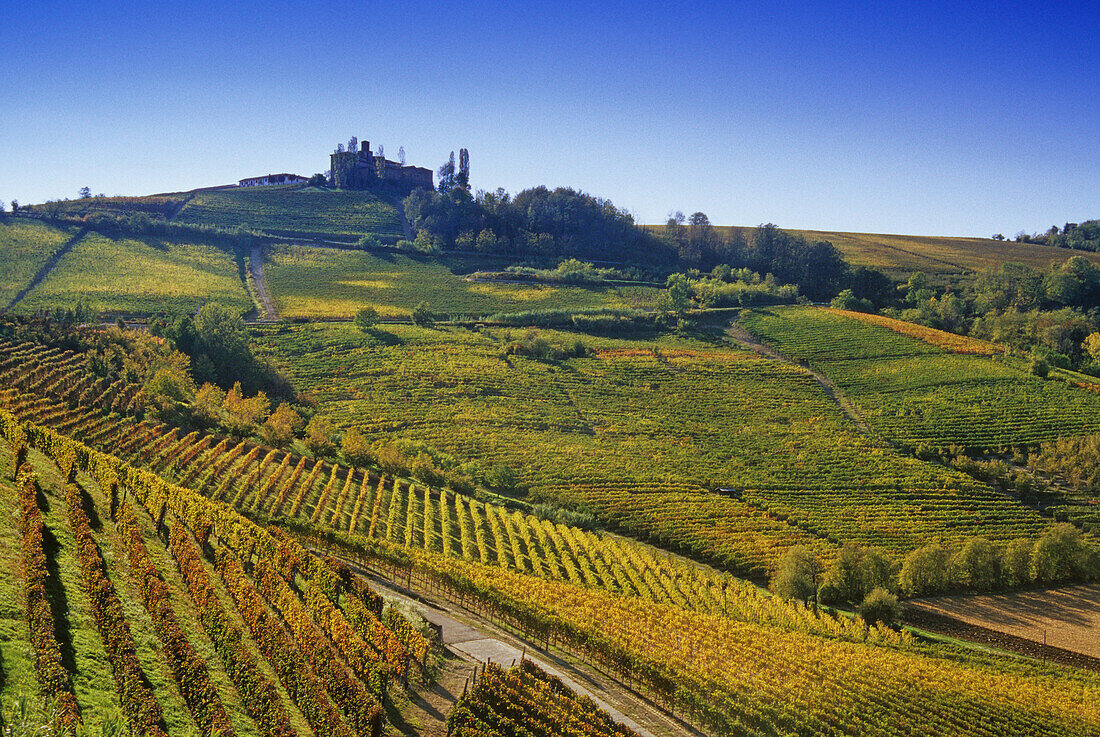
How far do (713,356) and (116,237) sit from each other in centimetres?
10012

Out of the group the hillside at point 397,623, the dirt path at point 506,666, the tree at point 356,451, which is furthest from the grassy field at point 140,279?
the dirt path at point 506,666

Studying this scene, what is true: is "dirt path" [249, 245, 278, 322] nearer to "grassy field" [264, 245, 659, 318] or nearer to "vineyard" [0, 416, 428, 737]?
"grassy field" [264, 245, 659, 318]

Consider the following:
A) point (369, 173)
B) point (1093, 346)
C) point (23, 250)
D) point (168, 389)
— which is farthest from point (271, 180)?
point (1093, 346)

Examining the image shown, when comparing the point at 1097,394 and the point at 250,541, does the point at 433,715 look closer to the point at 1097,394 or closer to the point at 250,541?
the point at 250,541

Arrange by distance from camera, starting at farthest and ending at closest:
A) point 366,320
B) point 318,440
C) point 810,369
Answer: point 366,320, point 810,369, point 318,440

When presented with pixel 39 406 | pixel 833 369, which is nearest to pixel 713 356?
pixel 833 369

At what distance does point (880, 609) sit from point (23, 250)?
123m

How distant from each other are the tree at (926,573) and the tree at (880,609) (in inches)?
170

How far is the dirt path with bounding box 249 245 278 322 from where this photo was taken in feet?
321

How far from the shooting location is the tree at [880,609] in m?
40.3

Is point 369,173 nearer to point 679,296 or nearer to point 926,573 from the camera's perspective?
point 679,296

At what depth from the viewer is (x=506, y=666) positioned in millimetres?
23266

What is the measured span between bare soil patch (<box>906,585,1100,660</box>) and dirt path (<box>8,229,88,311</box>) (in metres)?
101

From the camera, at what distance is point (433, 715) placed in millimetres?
19531
